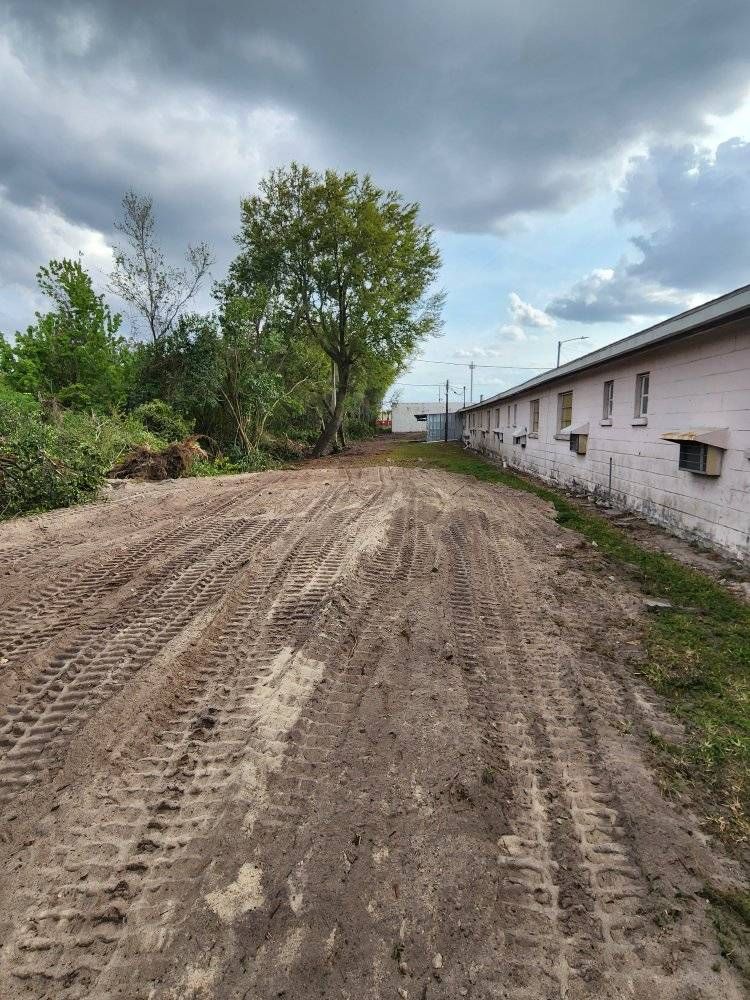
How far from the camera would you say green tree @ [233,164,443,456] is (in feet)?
61.9

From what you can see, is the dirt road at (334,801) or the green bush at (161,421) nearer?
the dirt road at (334,801)

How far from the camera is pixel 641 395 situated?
830 cm

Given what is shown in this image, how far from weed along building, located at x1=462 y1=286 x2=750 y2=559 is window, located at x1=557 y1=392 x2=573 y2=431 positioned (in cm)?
3

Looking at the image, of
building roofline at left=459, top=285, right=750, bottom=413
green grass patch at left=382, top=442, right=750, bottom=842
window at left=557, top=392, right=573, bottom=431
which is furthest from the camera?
window at left=557, top=392, right=573, bottom=431

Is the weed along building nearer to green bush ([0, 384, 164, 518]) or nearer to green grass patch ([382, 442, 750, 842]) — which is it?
green grass patch ([382, 442, 750, 842])

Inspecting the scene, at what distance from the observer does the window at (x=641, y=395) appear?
819cm

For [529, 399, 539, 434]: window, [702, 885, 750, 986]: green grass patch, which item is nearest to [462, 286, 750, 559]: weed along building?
[529, 399, 539, 434]: window

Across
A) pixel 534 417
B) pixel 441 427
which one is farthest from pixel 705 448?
pixel 441 427

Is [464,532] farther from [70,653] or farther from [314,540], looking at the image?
[70,653]

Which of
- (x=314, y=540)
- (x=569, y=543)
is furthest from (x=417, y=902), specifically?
(x=569, y=543)

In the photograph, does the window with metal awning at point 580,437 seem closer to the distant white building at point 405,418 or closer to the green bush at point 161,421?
the green bush at point 161,421

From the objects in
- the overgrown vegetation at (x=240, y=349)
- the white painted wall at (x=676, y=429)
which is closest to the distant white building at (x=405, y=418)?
the overgrown vegetation at (x=240, y=349)

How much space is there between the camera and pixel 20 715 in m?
2.57

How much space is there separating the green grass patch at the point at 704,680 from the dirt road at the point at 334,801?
0.15 m
